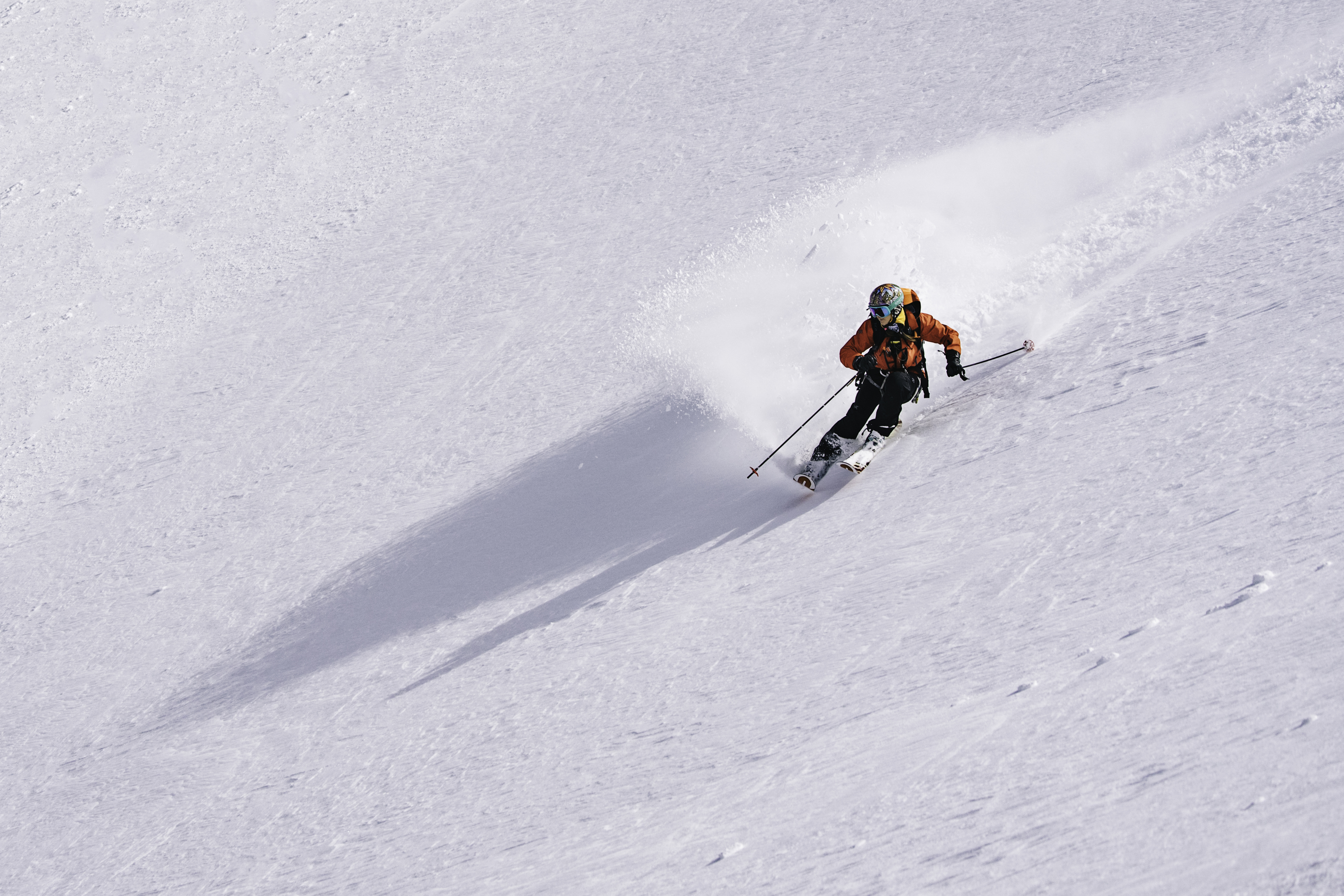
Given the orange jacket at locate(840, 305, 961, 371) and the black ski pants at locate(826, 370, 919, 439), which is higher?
the orange jacket at locate(840, 305, 961, 371)

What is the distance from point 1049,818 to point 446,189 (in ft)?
36.6

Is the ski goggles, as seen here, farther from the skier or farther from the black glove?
the black glove

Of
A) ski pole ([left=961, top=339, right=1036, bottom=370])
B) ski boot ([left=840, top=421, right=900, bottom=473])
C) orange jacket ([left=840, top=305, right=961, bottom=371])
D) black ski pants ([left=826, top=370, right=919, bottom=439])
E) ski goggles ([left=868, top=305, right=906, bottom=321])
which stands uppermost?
ski goggles ([left=868, top=305, right=906, bottom=321])

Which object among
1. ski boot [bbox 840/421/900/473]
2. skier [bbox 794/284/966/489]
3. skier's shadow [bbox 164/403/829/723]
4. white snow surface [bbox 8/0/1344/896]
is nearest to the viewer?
white snow surface [bbox 8/0/1344/896]

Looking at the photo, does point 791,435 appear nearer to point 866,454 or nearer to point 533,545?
point 866,454

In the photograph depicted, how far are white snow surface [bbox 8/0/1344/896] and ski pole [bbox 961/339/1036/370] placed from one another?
0.39 feet

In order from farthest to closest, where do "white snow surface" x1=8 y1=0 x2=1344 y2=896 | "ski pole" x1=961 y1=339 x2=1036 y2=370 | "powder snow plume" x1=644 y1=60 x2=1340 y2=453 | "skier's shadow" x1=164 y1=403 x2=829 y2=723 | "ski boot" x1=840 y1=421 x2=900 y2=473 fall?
"powder snow plume" x1=644 y1=60 x2=1340 y2=453, "ski pole" x1=961 y1=339 x2=1036 y2=370, "skier's shadow" x1=164 y1=403 x2=829 y2=723, "ski boot" x1=840 y1=421 x2=900 y2=473, "white snow surface" x1=8 y1=0 x2=1344 y2=896

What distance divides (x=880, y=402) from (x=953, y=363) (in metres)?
0.54

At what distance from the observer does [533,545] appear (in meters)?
8.46

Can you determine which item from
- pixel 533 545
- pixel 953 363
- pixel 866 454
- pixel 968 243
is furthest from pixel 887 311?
pixel 533 545

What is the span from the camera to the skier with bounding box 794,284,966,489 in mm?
7590

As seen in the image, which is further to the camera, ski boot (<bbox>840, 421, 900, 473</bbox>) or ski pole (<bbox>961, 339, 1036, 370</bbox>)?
ski pole (<bbox>961, 339, 1036, 370</bbox>)

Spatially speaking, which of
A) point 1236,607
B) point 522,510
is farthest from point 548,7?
point 1236,607

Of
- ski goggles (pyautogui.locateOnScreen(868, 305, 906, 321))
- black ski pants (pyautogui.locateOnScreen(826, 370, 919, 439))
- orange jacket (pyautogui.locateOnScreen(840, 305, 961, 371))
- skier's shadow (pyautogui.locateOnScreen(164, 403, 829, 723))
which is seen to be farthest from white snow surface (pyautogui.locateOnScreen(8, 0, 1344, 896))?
ski goggles (pyautogui.locateOnScreen(868, 305, 906, 321))
